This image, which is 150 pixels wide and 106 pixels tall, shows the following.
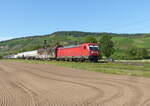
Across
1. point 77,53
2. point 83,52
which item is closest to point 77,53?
point 77,53

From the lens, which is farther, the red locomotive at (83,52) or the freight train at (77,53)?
the freight train at (77,53)

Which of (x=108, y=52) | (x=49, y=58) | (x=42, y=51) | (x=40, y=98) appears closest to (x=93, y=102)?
(x=40, y=98)

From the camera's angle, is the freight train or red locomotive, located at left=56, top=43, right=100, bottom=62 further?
the freight train

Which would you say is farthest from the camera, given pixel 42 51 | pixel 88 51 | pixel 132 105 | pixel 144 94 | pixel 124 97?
pixel 42 51

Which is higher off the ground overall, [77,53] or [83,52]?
[83,52]

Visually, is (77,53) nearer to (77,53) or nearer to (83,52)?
(77,53)

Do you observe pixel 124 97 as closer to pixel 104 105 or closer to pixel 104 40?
pixel 104 105

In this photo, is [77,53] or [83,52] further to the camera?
[77,53]

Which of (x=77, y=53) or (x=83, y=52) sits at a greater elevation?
(x=83, y=52)

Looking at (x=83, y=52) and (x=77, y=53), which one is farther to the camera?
(x=77, y=53)

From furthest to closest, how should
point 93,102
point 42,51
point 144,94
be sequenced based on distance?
point 42,51, point 144,94, point 93,102

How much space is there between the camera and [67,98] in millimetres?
8734

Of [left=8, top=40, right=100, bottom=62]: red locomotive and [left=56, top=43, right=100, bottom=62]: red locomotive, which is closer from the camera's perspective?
[left=56, top=43, right=100, bottom=62]: red locomotive

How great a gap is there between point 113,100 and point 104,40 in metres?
76.8
